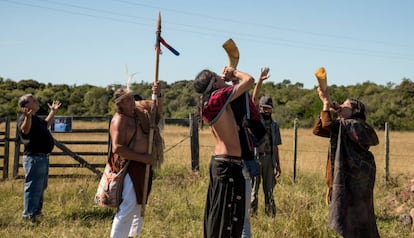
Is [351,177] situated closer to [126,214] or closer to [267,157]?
[126,214]

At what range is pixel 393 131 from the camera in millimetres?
39281

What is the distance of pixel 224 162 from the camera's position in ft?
14.1

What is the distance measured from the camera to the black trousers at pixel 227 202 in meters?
4.26

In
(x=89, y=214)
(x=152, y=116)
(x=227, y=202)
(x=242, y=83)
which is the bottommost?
(x=89, y=214)

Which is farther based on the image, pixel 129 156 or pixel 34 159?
pixel 34 159

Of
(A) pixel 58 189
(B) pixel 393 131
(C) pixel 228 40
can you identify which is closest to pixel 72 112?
(B) pixel 393 131

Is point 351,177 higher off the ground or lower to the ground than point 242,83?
lower

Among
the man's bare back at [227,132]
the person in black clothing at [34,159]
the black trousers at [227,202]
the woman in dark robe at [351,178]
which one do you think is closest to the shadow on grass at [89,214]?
the person in black clothing at [34,159]

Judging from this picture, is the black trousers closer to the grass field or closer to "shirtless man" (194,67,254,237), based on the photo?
"shirtless man" (194,67,254,237)

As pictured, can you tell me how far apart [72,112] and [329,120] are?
34.0 m

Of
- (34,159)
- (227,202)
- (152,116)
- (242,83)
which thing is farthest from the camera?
(34,159)

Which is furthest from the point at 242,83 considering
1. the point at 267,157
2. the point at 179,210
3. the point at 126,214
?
the point at 179,210

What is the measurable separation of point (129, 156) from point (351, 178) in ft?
7.31

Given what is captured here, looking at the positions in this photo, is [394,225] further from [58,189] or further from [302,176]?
[58,189]
